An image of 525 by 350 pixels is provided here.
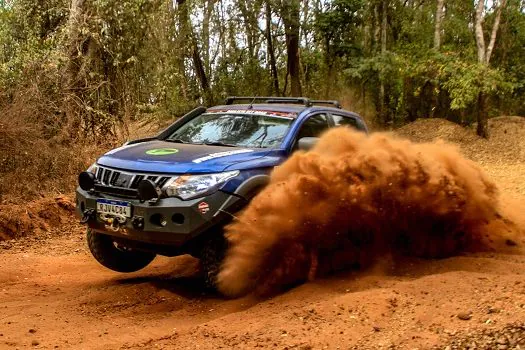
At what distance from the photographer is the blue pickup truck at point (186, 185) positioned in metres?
5.17

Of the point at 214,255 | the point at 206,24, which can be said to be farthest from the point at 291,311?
the point at 206,24

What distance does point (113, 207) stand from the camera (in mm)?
5414

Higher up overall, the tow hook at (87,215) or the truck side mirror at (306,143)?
the truck side mirror at (306,143)

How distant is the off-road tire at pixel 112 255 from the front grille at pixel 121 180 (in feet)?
2.57

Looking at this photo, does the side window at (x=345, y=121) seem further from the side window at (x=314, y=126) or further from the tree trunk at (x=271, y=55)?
the tree trunk at (x=271, y=55)

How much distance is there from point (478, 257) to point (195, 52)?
49.2 ft

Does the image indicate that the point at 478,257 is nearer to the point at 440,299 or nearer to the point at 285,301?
the point at 440,299

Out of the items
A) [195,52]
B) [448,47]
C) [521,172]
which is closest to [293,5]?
[195,52]

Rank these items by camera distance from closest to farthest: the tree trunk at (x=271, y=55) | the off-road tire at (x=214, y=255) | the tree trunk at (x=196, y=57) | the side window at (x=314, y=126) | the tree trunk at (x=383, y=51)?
the off-road tire at (x=214, y=255) < the side window at (x=314, y=126) < the tree trunk at (x=196, y=57) < the tree trunk at (x=383, y=51) < the tree trunk at (x=271, y=55)

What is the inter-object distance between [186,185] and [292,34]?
1581 cm

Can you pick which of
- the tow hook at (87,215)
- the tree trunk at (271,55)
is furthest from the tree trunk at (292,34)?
the tow hook at (87,215)

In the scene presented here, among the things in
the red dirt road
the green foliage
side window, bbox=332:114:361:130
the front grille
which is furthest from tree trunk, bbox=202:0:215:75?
the front grille

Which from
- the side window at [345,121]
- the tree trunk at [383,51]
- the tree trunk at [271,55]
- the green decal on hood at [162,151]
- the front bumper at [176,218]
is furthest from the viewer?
the tree trunk at [271,55]

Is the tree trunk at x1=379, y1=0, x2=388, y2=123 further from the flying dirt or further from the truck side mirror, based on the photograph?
the truck side mirror
